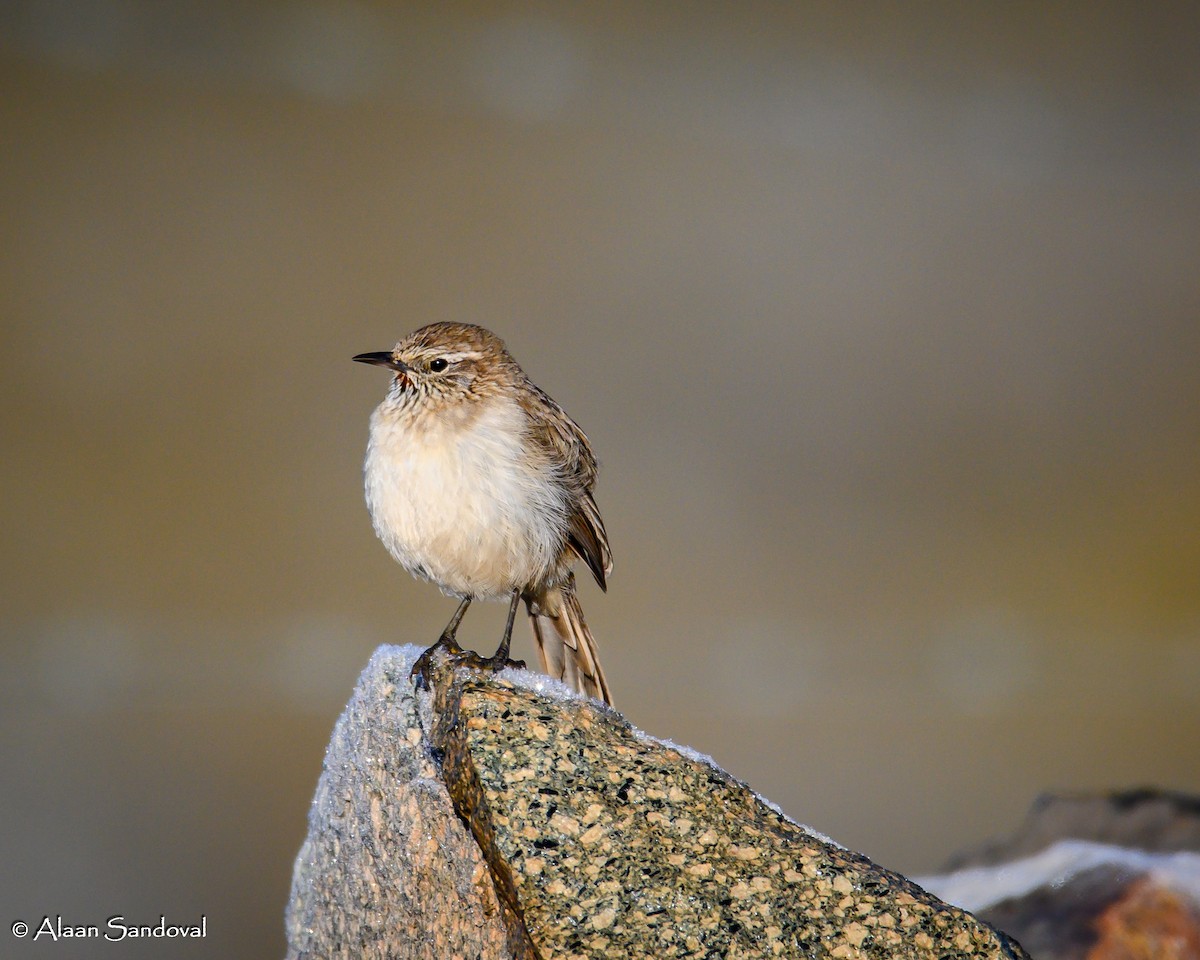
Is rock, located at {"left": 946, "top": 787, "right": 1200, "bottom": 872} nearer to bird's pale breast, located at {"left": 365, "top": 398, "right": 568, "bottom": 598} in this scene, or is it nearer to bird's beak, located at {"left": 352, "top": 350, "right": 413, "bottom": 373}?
bird's pale breast, located at {"left": 365, "top": 398, "right": 568, "bottom": 598}

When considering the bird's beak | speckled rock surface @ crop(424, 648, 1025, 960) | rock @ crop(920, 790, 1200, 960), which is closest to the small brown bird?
the bird's beak

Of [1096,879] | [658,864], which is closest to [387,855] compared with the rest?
[658,864]

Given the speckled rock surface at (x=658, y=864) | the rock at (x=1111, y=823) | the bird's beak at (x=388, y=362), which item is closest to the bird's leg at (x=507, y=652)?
the speckled rock surface at (x=658, y=864)

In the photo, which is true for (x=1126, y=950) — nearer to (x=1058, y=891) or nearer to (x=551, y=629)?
(x=1058, y=891)

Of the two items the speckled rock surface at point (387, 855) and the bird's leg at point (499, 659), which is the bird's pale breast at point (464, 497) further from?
the speckled rock surface at point (387, 855)

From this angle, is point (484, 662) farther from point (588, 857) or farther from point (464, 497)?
point (588, 857)

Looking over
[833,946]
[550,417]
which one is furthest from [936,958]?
[550,417]

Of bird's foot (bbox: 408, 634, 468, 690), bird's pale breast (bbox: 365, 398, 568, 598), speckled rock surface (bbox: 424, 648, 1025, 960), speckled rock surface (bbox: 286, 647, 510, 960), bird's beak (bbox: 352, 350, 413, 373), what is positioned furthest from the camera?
bird's beak (bbox: 352, 350, 413, 373)
